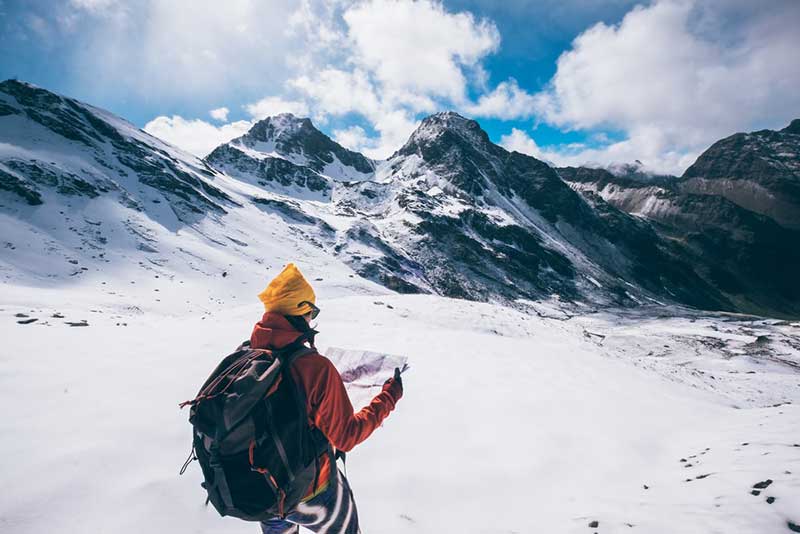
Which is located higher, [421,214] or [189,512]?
[421,214]

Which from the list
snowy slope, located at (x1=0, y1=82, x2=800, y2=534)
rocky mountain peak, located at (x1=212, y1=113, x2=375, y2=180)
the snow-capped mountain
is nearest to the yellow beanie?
snowy slope, located at (x1=0, y1=82, x2=800, y2=534)

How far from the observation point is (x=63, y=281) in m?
26.6

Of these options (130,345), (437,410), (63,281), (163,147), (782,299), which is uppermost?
(782,299)

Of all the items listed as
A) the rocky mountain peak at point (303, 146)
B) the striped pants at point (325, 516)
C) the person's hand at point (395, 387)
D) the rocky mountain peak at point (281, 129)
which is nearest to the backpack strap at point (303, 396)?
the striped pants at point (325, 516)

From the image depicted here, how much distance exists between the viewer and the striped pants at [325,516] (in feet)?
9.57

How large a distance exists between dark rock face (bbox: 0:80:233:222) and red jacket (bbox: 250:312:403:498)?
167 ft

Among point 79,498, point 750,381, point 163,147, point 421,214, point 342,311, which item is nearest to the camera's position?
point 79,498

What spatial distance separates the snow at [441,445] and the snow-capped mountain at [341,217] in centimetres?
2719

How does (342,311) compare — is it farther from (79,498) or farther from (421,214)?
(421,214)

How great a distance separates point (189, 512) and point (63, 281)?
32.3m

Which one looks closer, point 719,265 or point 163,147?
point 163,147

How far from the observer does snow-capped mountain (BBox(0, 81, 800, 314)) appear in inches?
1564

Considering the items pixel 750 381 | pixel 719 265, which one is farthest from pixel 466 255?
pixel 719 265

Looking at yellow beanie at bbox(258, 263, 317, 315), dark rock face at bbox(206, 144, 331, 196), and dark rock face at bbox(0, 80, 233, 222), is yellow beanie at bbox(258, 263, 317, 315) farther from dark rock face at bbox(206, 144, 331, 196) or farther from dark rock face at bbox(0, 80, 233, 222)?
dark rock face at bbox(206, 144, 331, 196)
